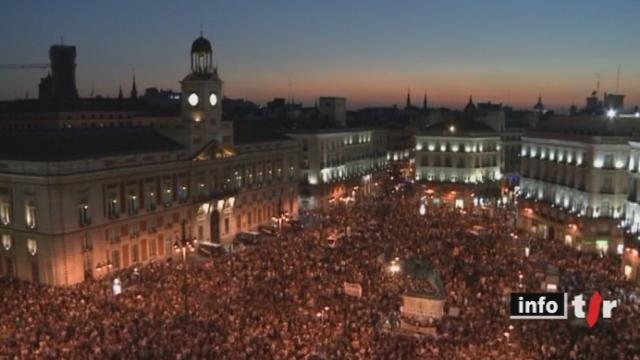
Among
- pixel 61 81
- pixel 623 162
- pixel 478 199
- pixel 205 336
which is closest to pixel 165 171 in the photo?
pixel 205 336

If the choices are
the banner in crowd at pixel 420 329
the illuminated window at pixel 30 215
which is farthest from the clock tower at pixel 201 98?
the banner in crowd at pixel 420 329

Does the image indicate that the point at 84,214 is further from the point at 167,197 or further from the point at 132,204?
the point at 167,197

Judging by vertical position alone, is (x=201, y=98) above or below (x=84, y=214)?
above

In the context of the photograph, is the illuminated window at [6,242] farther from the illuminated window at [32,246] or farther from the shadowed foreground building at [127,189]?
the illuminated window at [32,246]

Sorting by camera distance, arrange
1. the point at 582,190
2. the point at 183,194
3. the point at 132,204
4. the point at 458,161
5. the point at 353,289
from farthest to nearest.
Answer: the point at 458,161, the point at 183,194, the point at 582,190, the point at 132,204, the point at 353,289

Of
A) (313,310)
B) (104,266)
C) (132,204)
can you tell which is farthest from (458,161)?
(313,310)

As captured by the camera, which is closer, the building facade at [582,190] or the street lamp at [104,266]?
the street lamp at [104,266]

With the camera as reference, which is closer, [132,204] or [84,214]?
[84,214]
